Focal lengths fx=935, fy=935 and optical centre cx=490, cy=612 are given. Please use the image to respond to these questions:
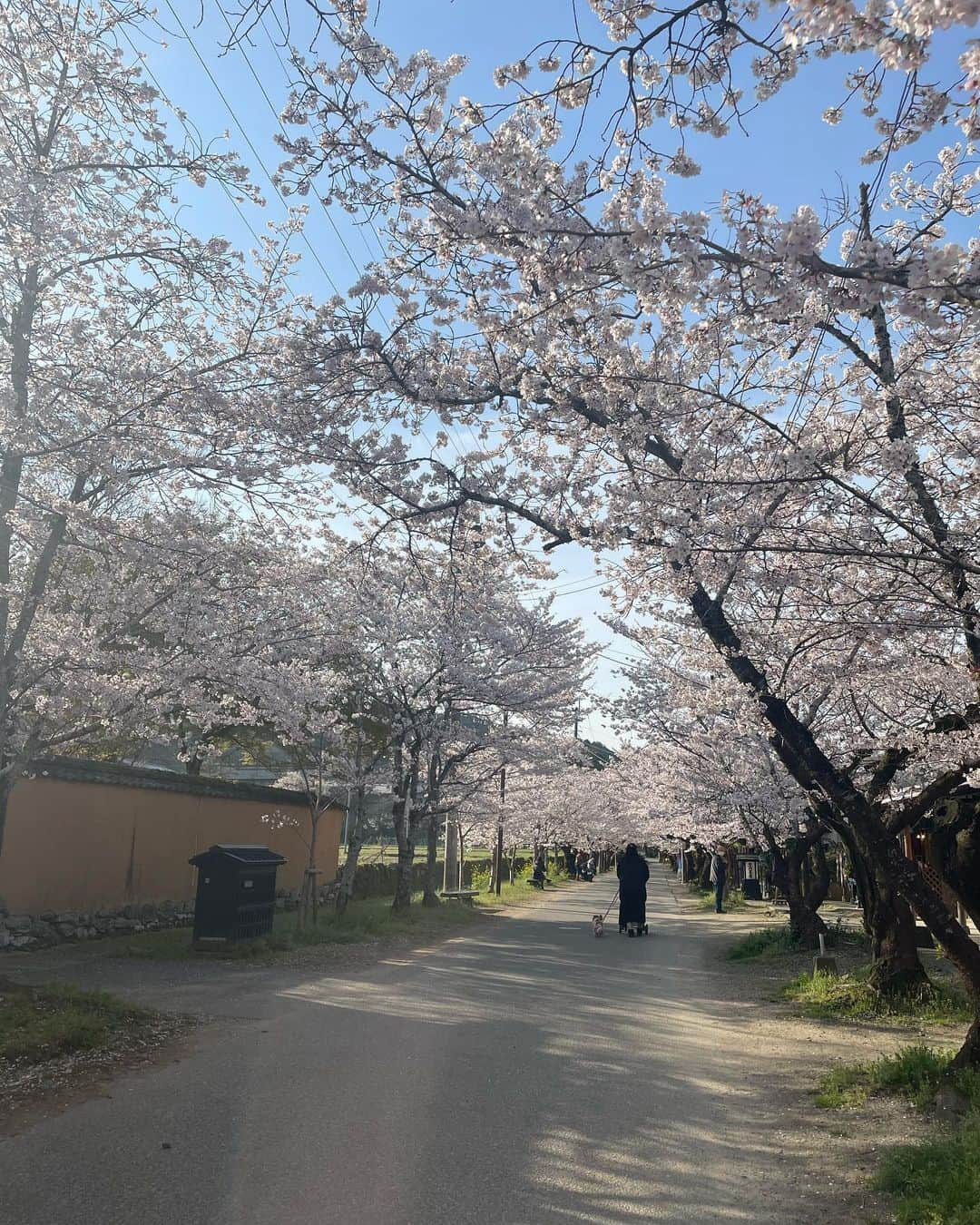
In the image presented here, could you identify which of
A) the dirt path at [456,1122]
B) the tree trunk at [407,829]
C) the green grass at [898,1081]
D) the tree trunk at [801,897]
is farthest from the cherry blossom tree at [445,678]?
the green grass at [898,1081]

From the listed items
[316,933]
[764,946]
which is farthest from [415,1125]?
[764,946]

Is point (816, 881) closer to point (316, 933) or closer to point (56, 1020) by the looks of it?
point (316, 933)

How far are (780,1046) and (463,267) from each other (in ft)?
24.0

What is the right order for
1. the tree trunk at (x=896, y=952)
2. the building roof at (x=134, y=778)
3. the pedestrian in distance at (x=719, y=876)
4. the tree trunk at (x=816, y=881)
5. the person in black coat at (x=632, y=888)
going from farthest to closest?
the pedestrian in distance at (x=719, y=876)
the person in black coat at (x=632, y=888)
the tree trunk at (x=816, y=881)
the building roof at (x=134, y=778)
the tree trunk at (x=896, y=952)

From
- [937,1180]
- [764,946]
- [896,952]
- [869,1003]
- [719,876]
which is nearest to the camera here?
[937,1180]

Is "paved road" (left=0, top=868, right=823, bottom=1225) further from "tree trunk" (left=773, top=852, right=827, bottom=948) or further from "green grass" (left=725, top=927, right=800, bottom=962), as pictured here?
"tree trunk" (left=773, top=852, right=827, bottom=948)

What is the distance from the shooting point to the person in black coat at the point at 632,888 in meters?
18.9

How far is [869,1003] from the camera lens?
9.90 meters

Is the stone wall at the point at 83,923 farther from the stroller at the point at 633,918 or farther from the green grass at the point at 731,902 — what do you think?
the green grass at the point at 731,902

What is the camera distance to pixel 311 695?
1555 centimetres

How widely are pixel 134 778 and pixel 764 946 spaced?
11271mm

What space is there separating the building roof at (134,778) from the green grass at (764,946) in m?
10.5

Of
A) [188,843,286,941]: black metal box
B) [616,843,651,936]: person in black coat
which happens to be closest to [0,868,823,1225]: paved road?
[188,843,286,941]: black metal box

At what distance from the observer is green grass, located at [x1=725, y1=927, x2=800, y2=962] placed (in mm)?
15492
